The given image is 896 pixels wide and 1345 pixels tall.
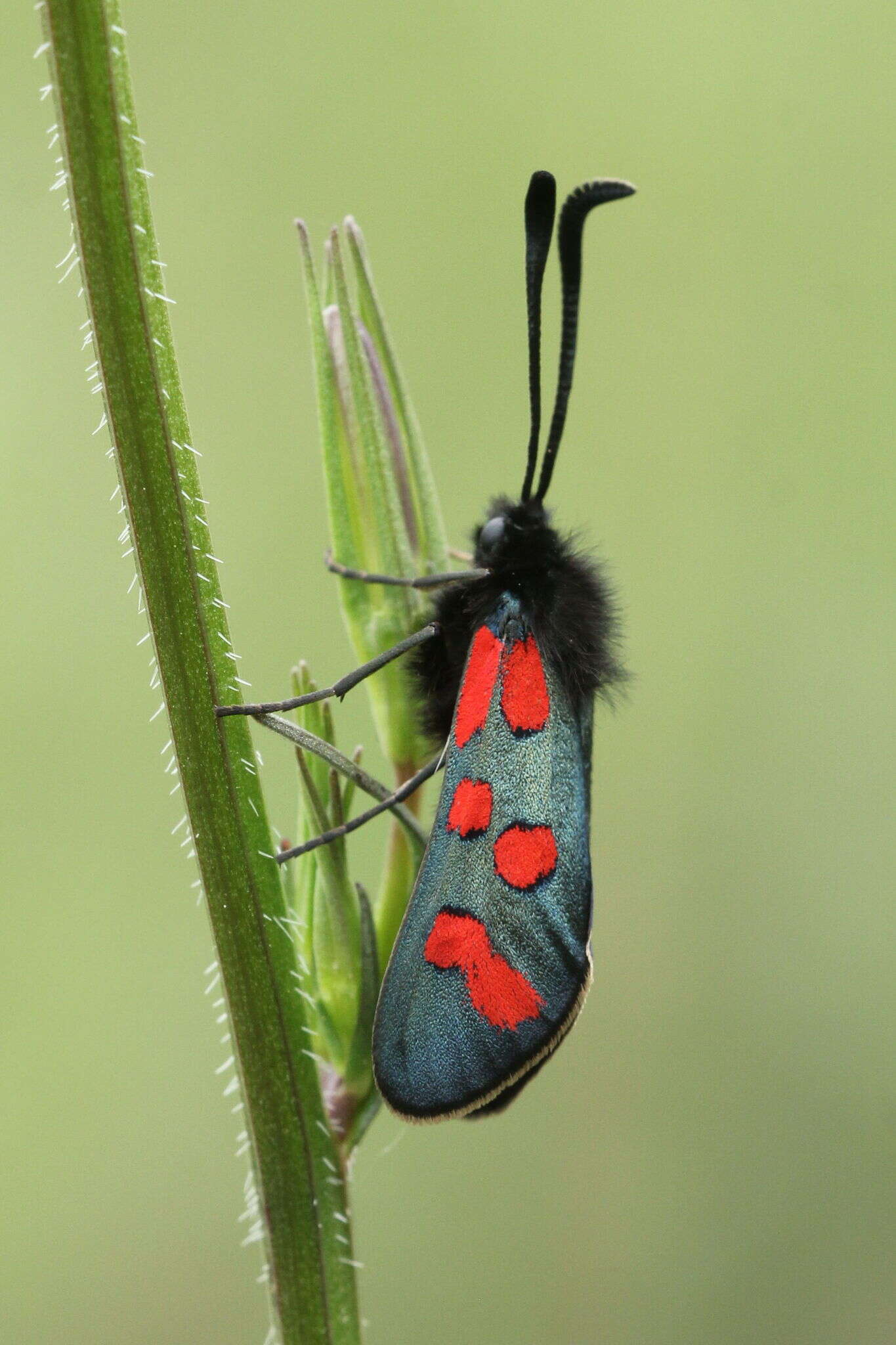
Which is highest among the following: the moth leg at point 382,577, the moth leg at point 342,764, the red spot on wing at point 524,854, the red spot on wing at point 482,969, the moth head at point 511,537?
the moth head at point 511,537

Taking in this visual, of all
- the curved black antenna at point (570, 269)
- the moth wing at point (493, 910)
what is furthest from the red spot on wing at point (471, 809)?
the curved black antenna at point (570, 269)

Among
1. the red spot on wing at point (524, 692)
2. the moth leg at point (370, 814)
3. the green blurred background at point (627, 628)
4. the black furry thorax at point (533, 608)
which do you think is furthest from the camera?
the green blurred background at point (627, 628)

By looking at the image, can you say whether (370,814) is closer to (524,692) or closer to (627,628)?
(524,692)

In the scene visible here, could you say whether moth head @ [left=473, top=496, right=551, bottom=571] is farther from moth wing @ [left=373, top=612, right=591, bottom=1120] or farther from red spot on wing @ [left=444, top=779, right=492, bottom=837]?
red spot on wing @ [left=444, top=779, right=492, bottom=837]

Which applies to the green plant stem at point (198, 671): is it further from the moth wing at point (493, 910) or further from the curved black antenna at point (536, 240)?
the curved black antenna at point (536, 240)

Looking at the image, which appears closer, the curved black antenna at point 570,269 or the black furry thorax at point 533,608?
the curved black antenna at point 570,269

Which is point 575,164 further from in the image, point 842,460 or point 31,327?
point 31,327

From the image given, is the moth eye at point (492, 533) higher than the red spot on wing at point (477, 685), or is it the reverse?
the moth eye at point (492, 533)
